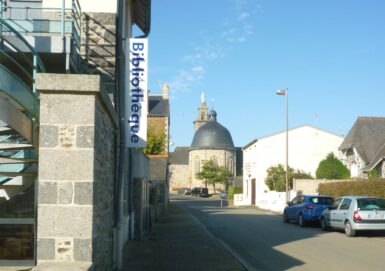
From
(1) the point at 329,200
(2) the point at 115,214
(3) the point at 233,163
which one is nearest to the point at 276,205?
(1) the point at 329,200

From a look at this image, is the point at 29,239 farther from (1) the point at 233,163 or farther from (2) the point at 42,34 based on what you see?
(1) the point at 233,163

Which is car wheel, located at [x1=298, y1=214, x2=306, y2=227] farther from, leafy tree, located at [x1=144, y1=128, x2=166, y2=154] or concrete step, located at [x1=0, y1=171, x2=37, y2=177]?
concrete step, located at [x1=0, y1=171, x2=37, y2=177]

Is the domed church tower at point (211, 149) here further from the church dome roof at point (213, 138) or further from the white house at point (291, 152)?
the white house at point (291, 152)

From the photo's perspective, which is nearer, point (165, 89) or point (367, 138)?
point (367, 138)

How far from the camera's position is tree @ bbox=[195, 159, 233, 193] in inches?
4048

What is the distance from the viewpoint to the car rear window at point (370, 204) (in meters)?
20.2

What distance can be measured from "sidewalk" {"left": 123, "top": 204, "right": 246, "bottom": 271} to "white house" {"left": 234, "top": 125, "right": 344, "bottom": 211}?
3407 cm

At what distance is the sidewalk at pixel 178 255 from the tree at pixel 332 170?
28.0 metres

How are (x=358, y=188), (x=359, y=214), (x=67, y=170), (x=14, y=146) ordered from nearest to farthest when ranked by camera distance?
1. (x=67, y=170)
2. (x=14, y=146)
3. (x=359, y=214)
4. (x=358, y=188)

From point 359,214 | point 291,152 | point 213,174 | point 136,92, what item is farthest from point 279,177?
point 213,174

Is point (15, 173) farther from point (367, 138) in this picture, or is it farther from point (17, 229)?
point (367, 138)

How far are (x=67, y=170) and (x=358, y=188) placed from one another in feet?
79.1

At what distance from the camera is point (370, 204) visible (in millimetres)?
20438

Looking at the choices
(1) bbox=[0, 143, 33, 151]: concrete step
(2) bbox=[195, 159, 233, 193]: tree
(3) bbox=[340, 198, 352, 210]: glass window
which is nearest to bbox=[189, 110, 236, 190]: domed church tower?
(2) bbox=[195, 159, 233, 193]: tree
